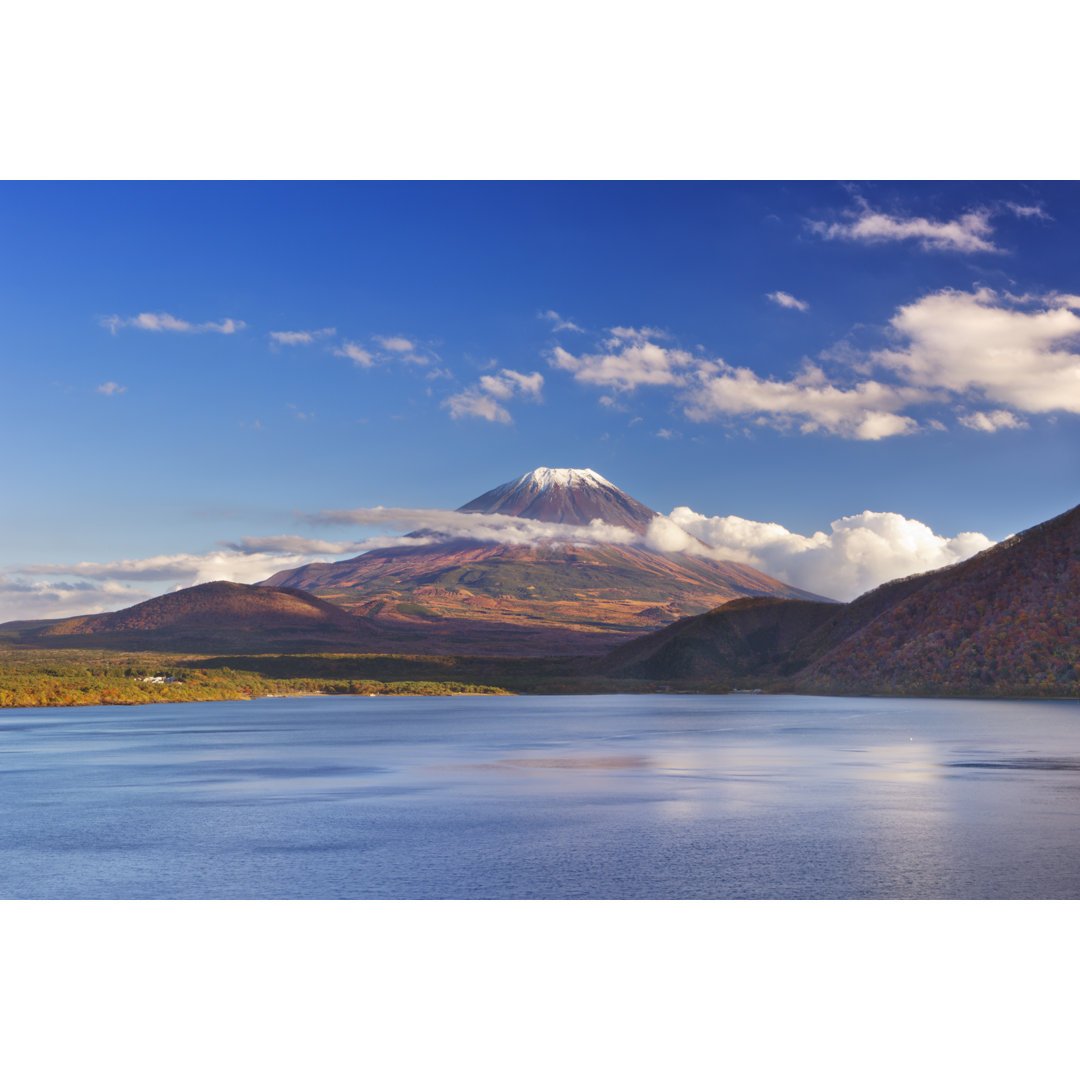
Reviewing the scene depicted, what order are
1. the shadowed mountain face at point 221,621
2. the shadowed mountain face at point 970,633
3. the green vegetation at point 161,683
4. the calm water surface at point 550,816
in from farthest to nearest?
the shadowed mountain face at point 221,621 → the green vegetation at point 161,683 → the shadowed mountain face at point 970,633 → the calm water surface at point 550,816

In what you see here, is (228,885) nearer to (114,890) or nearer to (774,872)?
(114,890)

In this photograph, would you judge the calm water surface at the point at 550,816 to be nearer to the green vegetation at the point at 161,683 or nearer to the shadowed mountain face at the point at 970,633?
the shadowed mountain face at the point at 970,633

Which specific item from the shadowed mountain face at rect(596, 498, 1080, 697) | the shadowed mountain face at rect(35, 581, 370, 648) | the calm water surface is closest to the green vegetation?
the shadowed mountain face at rect(596, 498, 1080, 697)

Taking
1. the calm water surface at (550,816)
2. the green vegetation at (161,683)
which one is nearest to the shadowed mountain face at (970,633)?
the calm water surface at (550,816)

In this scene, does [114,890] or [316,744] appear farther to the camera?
[316,744]

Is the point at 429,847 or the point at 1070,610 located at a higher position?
the point at 1070,610
